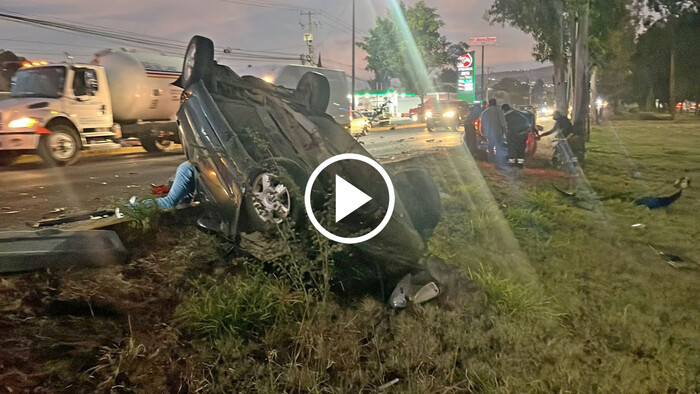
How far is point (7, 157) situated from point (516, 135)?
36.1 ft

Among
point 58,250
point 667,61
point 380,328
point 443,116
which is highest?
point 667,61

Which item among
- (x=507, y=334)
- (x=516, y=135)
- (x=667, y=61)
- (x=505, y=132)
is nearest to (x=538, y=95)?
(x=667, y=61)

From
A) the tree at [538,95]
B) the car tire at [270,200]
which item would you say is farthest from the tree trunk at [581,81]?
the tree at [538,95]

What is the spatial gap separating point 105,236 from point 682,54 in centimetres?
5925

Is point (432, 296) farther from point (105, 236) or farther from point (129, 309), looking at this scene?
point (105, 236)

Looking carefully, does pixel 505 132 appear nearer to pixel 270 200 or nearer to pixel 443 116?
pixel 270 200

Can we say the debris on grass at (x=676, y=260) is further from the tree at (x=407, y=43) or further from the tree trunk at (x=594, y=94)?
the tree at (x=407, y=43)

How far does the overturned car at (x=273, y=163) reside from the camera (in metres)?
4.38

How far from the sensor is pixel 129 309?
3760 mm

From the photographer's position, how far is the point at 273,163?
4.42m

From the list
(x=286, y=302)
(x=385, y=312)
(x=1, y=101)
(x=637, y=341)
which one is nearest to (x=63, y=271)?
(x=286, y=302)

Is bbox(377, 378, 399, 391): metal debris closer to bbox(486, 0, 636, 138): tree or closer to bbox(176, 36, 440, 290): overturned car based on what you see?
bbox(176, 36, 440, 290): overturned car

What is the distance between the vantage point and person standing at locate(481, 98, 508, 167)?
41.1 feet

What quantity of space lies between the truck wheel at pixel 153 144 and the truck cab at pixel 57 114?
1293 mm
